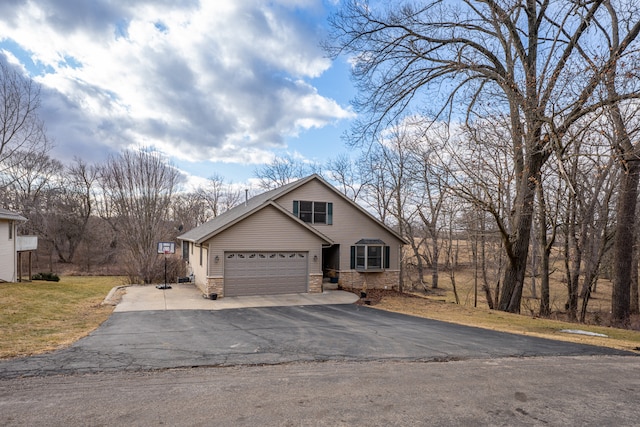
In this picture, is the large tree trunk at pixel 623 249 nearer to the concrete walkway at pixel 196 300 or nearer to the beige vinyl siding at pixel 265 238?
the concrete walkway at pixel 196 300

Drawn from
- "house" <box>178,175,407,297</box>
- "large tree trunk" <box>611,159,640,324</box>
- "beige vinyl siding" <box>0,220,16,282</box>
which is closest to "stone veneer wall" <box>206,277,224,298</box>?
"house" <box>178,175,407,297</box>

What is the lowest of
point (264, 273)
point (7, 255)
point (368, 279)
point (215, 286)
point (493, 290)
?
point (493, 290)

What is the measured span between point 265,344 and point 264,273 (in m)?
8.60

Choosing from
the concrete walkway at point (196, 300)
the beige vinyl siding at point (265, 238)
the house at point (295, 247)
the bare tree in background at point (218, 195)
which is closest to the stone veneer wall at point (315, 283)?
the house at point (295, 247)

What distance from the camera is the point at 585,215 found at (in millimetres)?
15672

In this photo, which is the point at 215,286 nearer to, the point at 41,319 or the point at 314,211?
the point at 41,319

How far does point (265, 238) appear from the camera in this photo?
51.9 feet

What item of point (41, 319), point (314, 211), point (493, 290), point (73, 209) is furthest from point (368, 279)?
point (73, 209)

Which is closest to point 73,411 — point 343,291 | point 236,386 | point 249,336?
point 236,386

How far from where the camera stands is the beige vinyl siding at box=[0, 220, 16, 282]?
17.9 metres

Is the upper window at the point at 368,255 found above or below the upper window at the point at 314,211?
below

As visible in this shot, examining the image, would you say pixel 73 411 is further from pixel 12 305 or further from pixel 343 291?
pixel 343 291

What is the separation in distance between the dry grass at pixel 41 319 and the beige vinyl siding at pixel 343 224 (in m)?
9.36

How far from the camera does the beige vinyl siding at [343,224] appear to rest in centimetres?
1848
